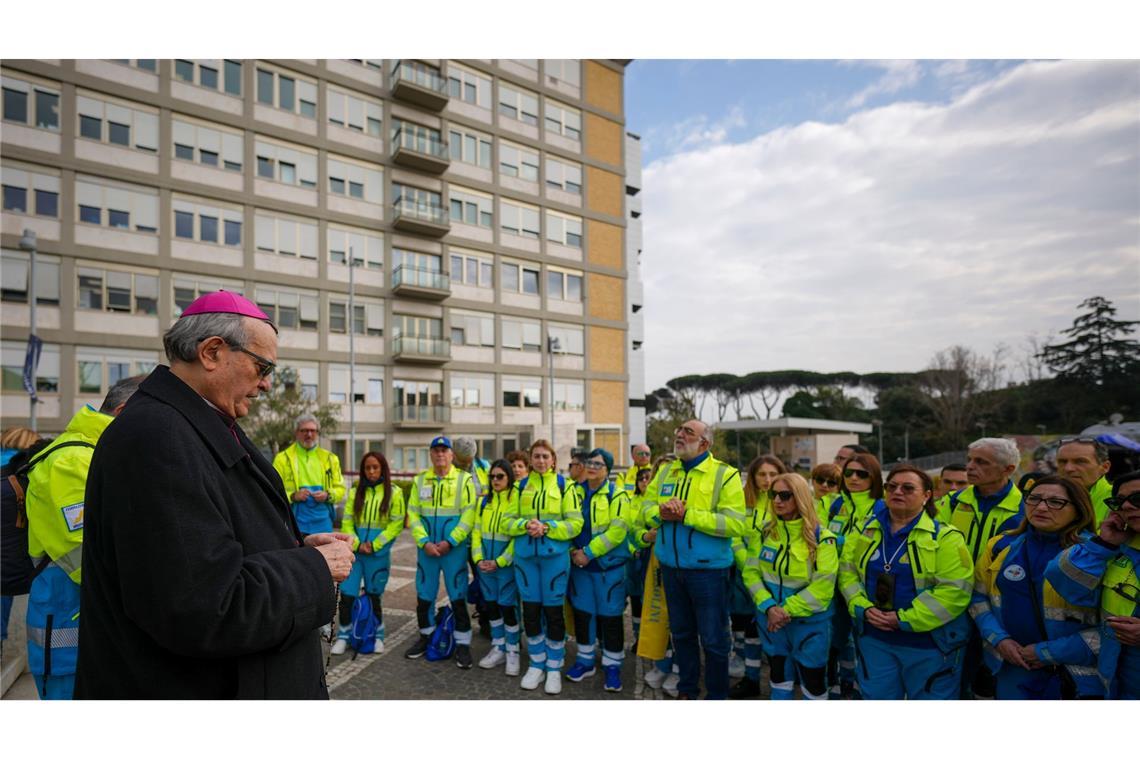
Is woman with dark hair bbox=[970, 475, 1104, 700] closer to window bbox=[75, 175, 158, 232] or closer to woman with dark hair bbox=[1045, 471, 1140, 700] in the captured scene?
woman with dark hair bbox=[1045, 471, 1140, 700]

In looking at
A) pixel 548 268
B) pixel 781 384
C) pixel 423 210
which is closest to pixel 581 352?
pixel 548 268

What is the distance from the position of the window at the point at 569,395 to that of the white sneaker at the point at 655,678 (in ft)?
105

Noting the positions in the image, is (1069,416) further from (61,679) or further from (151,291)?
(151,291)

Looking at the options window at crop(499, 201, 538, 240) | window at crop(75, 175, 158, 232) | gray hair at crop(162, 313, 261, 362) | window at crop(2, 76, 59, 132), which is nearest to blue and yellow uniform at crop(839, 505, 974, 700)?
gray hair at crop(162, 313, 261, 362)

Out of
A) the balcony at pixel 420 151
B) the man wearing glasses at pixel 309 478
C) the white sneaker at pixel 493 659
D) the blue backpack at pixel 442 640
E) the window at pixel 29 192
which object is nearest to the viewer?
the white sneaker at pixel 493 659

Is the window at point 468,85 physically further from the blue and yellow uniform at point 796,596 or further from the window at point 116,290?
the blue and yellow uniform at point 796,596

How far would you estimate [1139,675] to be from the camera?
2826mm

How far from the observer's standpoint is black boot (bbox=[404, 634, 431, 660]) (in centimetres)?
616

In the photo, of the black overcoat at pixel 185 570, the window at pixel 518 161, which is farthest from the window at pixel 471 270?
the black overcoat at pixel 185 570

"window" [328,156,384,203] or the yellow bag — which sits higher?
"window" [328,156,384,203]

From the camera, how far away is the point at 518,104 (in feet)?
120

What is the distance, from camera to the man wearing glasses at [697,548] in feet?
15.7

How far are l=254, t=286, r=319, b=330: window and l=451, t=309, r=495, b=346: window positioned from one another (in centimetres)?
746

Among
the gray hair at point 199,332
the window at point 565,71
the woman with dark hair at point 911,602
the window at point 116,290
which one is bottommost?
the woman with dark hair at point 911,602
